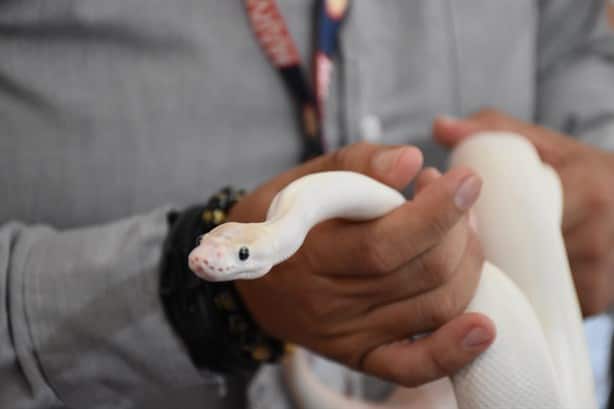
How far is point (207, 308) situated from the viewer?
33cm

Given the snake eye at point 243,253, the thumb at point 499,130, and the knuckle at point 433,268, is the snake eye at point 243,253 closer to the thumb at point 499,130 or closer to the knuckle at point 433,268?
the knuckle at point 433,268

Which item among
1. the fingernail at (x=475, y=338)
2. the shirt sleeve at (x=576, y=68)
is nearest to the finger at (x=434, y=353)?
the fingernail at (x=475, y=338)

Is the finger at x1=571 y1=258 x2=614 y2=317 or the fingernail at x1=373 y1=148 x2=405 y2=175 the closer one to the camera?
the fingernail at x1=373 y1=148 x2=405 y2=175

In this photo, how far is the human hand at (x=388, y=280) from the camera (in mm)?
271

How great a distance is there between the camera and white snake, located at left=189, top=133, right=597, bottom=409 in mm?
202

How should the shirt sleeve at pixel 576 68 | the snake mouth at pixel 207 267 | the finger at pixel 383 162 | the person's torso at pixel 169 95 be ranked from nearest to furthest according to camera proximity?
the snake mouth at pixel 207 267 → the finger at pixel 383 162 → the person's torso at pixel 169 95 → the shirt sleeve at pixel 576 68

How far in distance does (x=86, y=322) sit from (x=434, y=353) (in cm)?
19

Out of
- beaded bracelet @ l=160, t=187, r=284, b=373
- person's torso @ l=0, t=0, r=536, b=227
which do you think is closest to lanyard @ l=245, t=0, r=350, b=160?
person's torso @ l=0, t=0, r=536, b=227

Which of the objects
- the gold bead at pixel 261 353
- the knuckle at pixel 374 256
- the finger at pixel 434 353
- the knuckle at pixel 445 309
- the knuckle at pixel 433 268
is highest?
the knuckle at pixel 374 256

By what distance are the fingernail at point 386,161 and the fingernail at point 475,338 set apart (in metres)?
0.09

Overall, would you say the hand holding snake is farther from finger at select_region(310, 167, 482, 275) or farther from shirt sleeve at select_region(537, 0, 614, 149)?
shirt sleeve at select_region(537, 0, 614, 149)

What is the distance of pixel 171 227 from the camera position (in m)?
0.36

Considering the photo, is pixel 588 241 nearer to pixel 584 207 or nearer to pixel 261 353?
pixel 584 207

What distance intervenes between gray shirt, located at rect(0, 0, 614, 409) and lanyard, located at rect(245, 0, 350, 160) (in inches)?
0.5
